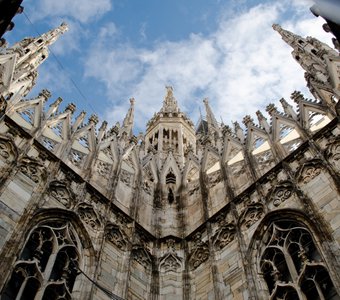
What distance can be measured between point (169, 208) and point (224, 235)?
3.02 m

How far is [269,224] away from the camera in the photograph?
11.3 m

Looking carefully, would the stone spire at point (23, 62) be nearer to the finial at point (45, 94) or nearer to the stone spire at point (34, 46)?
the stone spire at point (34, 46)

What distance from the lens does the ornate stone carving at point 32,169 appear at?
11219mm

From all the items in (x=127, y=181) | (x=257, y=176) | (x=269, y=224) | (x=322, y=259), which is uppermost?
(x=127, y=181)

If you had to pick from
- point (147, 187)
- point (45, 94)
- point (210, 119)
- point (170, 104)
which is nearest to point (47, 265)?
point (147, 187)

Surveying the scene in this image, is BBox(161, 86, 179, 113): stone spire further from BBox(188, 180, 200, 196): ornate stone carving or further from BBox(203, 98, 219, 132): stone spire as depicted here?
BBox(188, 180, 200, 196): ornate stone carving

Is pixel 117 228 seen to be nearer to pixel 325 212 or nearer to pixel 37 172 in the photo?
pixel 37 172

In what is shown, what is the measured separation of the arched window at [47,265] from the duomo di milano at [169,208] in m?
0.03

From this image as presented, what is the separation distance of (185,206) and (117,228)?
3.05 meters

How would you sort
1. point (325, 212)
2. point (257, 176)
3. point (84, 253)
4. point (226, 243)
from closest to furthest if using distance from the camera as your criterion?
point (325, 212) < point (84, 253) < point (226, 243) < point (257, 176)

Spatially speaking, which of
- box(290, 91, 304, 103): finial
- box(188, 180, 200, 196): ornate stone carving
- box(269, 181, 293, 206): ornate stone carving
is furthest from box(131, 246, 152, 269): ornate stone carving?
box(290, 91, 304, 103): finial

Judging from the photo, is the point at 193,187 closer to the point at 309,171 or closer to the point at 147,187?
the point at 147,187

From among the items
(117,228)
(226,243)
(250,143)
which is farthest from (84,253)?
(250,143)

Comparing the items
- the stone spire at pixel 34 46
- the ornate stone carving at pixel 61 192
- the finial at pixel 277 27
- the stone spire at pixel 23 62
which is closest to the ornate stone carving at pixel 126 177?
the ornate stone carving at pixel 61 192
